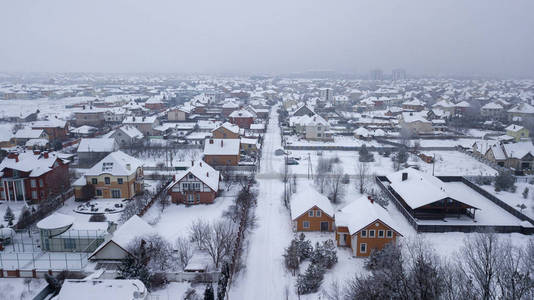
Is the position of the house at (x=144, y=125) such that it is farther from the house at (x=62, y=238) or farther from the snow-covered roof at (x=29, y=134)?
the house at (x=62, y=238)

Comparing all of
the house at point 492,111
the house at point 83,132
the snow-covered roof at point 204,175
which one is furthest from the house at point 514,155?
the house at point 83,132

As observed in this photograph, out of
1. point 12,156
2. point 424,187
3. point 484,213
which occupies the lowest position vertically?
point 484,213

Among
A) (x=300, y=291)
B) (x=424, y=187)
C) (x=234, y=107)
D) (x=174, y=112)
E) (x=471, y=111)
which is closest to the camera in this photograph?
(x=300, y=291)

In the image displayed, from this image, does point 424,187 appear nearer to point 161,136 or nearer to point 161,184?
point 161,184

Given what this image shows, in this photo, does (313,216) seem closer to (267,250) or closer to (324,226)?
(324,226)

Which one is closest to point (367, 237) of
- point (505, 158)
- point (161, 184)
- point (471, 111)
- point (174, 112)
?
point (161, 184)

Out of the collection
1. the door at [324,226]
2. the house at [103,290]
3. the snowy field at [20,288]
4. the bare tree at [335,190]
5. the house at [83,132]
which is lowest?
the snowy field at [20,288]
